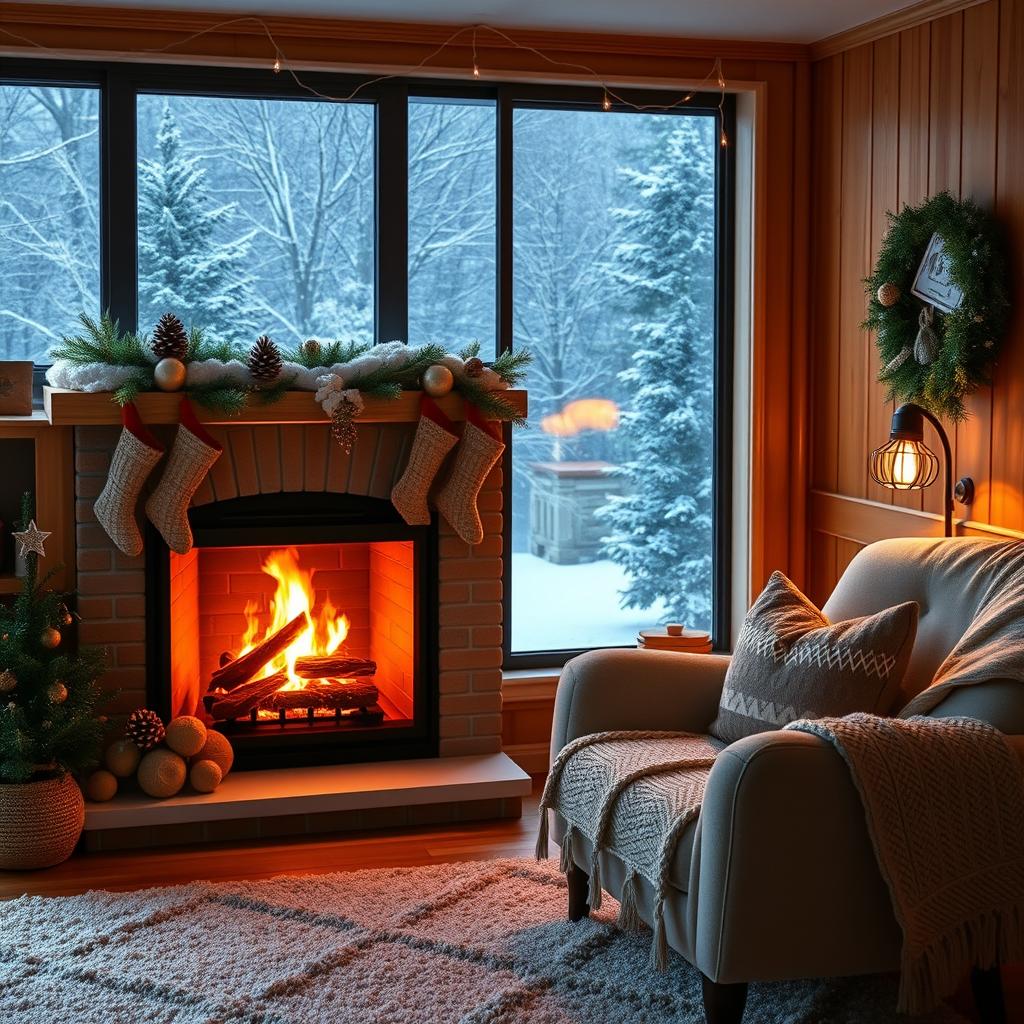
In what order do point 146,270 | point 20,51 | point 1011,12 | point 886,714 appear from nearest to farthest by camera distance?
1. point 886,714
2. point 1011,12
3. point 20,51
4. point 146,270

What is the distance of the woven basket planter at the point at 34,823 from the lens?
134 inches

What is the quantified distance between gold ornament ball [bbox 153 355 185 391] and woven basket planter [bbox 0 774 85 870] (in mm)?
1049

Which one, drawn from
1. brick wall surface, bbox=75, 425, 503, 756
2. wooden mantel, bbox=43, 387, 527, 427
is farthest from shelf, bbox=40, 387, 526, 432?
brick wall surface, bbox=75, 425, 503, 756

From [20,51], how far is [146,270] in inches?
26.8

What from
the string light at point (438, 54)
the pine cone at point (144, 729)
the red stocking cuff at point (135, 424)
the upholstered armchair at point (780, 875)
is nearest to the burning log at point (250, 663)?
the pine cone at point (144, 729)

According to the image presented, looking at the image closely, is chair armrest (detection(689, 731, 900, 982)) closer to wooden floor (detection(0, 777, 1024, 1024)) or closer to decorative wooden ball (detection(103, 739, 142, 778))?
wooden floor (detection(0, 777, 1024, 1024))

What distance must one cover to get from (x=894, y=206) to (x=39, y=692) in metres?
2.69

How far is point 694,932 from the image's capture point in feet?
8.09

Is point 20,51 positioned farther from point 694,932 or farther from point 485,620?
point 694,932

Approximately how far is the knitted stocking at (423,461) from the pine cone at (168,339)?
0.68m

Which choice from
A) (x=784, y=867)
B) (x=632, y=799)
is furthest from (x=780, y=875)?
(x=632, y=799)

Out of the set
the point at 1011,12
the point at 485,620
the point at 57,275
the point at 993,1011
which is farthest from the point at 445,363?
the point at 993,1011

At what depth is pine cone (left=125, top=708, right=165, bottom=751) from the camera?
3.67 metres

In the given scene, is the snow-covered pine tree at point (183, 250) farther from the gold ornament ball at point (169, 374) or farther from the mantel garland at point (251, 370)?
the gold ornament ball at point (169, 374)
